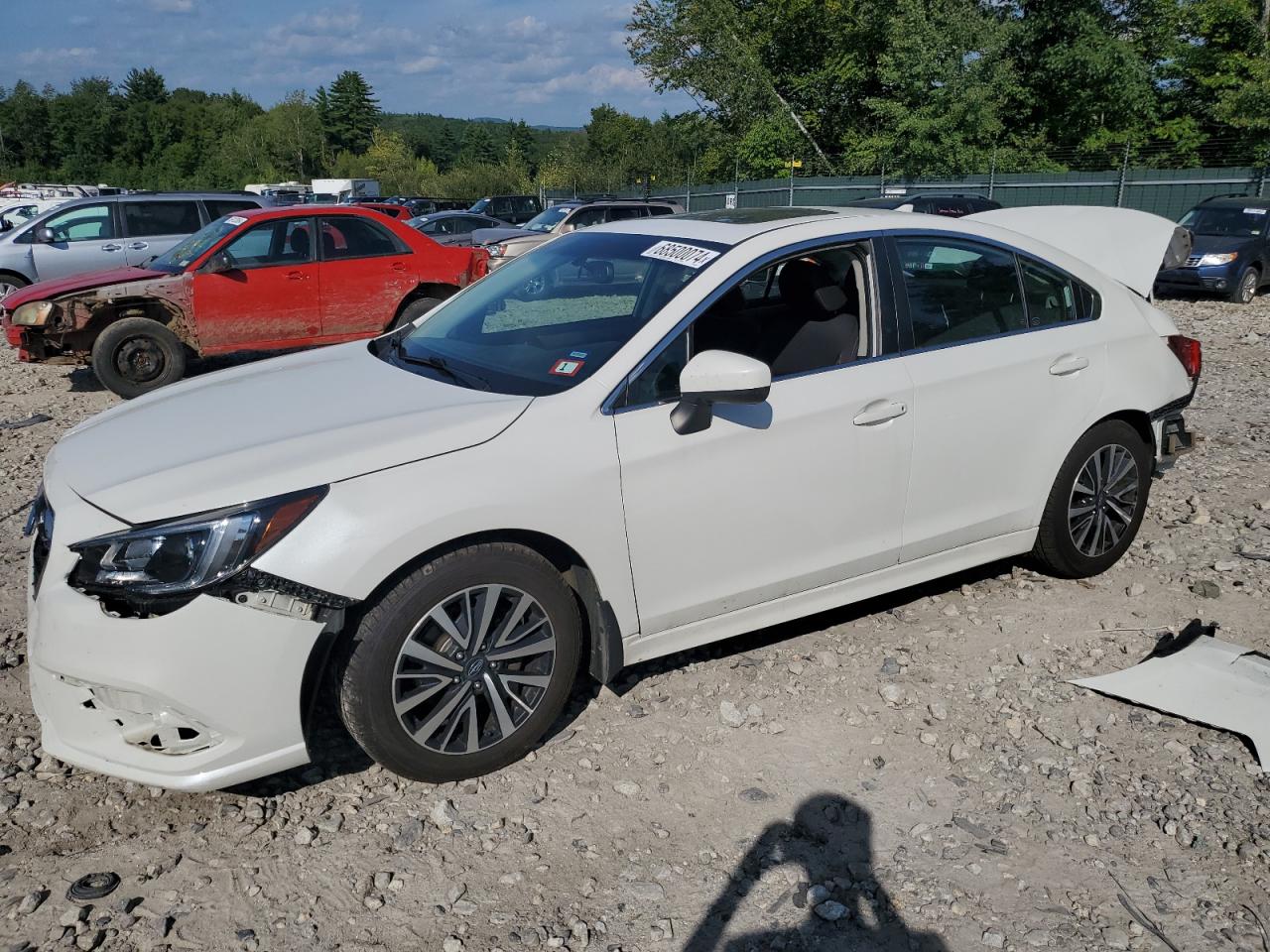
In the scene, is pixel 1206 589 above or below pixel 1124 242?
below

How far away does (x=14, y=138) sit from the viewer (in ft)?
355

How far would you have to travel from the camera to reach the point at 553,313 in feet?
13.2

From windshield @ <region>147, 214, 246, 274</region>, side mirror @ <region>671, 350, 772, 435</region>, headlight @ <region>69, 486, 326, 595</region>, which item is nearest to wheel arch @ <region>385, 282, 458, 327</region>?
windshield @ <region>147, 214, 246, 274</region>

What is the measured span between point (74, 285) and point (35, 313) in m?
0.41

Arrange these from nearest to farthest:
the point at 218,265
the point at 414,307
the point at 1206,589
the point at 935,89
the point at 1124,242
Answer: the point at 1206,589 < the point at 1124,242 < the point at 218,265 < the point at 414,307 < the point at 935,89

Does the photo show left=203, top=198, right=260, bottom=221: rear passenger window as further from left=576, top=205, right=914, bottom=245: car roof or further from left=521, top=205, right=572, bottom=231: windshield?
left=576, top=205, right=914, bottom=245: car roof

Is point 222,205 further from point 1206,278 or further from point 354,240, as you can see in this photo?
point 1206,278

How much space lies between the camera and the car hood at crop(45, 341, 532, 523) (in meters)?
2.86

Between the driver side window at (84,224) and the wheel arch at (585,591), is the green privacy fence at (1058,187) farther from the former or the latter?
the wheel arch at (585,591)

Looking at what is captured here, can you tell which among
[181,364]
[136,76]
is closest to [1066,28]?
[181,364]

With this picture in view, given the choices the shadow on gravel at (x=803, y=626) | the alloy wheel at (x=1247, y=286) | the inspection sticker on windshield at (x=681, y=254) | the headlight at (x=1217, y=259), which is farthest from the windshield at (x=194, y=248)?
the alloy wheel at (x=1247, y=286)

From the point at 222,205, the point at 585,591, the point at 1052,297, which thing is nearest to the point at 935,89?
the point at 222,205

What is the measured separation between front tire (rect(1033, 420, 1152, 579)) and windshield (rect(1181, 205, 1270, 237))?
13.5 metres

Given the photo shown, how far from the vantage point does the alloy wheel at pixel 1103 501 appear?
4484 millimetres
